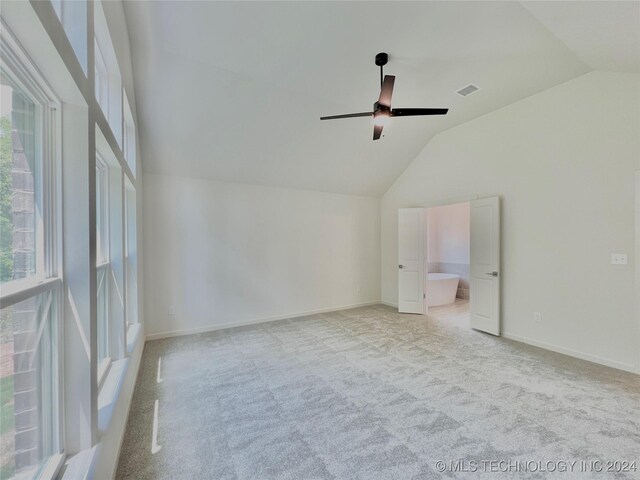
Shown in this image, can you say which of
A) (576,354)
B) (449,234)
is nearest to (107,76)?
(576,354)

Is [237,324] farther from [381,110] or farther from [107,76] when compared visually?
[381,110]

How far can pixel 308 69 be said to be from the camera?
9.89ft

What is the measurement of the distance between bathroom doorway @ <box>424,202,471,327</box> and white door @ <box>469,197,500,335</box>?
136cm

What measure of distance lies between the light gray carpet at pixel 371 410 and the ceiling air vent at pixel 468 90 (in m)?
3.44

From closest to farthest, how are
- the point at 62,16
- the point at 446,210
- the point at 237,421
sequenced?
the point at 62,16 → the point at 237,421 → the point at 446,210

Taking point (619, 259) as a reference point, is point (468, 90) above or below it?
above

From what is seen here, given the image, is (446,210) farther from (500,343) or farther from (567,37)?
(567,37)

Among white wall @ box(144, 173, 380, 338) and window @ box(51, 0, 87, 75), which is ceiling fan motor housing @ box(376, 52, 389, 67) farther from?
white wall @ box(144, 173, 380, 338)

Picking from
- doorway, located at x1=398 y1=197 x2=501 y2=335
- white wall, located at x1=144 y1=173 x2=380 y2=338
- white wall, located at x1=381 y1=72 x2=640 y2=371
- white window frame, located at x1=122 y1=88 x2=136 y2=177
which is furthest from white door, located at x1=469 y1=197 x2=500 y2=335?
white window frame, located at x1=122 y1=88 x2=136 y2=177

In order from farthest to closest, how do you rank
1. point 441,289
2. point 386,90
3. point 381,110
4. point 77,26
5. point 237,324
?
point 441,289 → point 237,324 → point 381,110 → point 386,90 → point 77,26

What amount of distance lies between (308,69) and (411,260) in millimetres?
3942

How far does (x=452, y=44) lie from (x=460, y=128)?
2119mm

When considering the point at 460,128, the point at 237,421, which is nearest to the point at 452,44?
the point at 460,128

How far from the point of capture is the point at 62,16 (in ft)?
3.91
